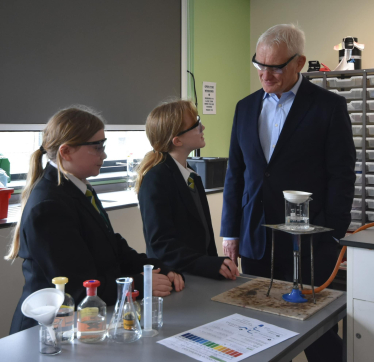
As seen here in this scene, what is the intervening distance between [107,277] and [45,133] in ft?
1.80

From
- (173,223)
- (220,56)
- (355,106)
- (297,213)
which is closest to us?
(297,213)

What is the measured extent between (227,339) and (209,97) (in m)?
3.56

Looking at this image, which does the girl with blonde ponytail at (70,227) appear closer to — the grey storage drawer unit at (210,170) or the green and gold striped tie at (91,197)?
the green and gold striped tie at (91,197)

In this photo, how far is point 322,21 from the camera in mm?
4699

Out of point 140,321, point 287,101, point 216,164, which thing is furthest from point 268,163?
point 216,164

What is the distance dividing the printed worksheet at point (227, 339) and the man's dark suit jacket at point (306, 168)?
0.78m

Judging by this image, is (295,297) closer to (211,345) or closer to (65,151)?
(211,345)

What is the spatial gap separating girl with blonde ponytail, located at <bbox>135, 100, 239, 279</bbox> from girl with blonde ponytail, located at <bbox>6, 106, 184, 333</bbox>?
4.9 inches

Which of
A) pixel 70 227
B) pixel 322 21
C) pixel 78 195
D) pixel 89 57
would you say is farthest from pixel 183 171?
pixel 322 21

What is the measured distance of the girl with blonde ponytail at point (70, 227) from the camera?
140 centimetres

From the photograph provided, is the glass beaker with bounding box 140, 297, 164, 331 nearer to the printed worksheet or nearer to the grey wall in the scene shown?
the printed worksheet

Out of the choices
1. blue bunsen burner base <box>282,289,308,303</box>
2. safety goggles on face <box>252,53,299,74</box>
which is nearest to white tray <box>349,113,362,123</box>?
safety goggles on face <box>252,53,299,74</box>

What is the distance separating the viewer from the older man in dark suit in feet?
6.48

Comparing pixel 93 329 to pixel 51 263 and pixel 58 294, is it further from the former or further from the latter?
pixel 51 263
